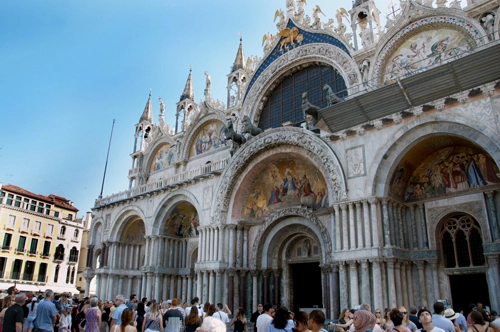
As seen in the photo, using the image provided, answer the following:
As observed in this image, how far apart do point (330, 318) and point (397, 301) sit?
298 cm

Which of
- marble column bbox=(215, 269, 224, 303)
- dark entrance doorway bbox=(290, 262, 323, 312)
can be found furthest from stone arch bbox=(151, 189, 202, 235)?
dark entrance doorway bbox=(290, 262, 323, 312)

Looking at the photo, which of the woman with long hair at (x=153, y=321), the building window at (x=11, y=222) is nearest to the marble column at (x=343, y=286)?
the woman with long hair at (x=153, y=321)

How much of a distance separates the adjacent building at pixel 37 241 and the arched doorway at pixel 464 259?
108 feet

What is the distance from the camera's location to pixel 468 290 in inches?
537

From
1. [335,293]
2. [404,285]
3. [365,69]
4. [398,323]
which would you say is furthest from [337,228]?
[398,323]

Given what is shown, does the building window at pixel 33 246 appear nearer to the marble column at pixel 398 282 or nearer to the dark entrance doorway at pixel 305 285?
the dark entrance doorway at pixel 305 285

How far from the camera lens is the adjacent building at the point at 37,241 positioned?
34.3 m

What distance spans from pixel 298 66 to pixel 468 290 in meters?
13.1

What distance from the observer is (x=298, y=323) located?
4.76 meters

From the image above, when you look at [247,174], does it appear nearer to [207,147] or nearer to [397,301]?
[207,147]

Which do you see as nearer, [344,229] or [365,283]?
[365,283]

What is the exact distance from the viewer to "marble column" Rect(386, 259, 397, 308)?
13055 mm

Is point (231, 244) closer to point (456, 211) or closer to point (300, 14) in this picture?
point (456, 211)

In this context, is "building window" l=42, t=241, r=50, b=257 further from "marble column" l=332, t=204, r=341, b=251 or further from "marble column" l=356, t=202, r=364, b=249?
"marble column" l=356, t=202, r=364, b=249
